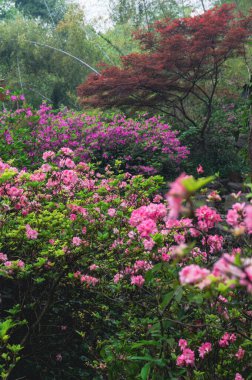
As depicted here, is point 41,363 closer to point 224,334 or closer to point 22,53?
point 224,334

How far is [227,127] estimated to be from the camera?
9797 millimetres

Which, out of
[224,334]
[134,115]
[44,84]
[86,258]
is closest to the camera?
[224,334]

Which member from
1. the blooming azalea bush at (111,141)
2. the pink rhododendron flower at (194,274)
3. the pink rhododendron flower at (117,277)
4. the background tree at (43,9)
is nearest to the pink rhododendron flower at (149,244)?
the pink rhododendron flower at (117,277)

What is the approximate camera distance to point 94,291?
2613 millimetres

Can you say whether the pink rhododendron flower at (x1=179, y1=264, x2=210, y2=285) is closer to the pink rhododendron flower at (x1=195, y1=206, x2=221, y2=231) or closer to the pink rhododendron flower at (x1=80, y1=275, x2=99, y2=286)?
the pink rhododendron flower at (x1=195, y1=206, x2=221, y2=231)

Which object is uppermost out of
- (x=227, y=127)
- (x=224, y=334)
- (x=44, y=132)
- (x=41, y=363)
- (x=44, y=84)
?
(x=44, y=84)

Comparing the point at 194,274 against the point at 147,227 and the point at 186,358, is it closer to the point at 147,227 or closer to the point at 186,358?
the point at 147,227

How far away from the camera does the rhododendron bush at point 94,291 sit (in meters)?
2.21

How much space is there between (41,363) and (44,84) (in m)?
14.4

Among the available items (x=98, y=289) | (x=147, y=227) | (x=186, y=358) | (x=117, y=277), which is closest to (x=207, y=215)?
(x=147, y=227)

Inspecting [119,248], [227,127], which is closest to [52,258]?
[119,248]

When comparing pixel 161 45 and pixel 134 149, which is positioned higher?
pixel 161 45

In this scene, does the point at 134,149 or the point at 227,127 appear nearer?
the point at 134,149

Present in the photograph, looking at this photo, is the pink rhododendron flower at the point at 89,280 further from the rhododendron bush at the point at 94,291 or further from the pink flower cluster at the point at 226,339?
the pink flower cluster at the point at 226,339
